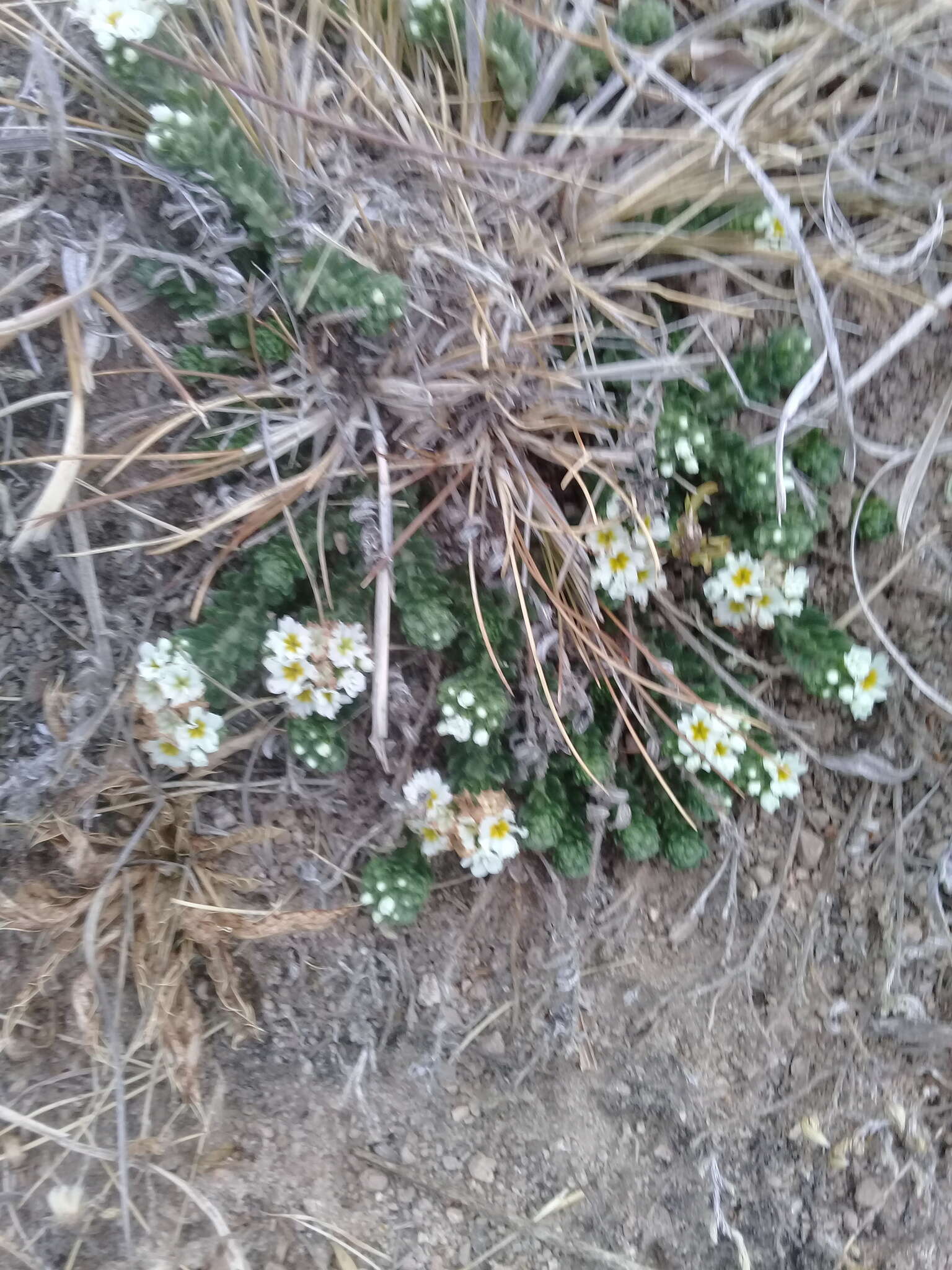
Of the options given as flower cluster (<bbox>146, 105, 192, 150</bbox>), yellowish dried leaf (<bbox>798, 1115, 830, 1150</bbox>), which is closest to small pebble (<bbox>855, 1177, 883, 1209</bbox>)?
yellowish dried leaf (<bbox>798, 1115, 830, 1150</bbox>)

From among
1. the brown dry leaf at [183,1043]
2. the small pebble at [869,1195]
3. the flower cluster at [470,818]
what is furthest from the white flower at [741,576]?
the brown dry leaf at [183,1043]

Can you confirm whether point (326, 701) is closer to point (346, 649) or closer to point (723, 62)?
point (346, 649)

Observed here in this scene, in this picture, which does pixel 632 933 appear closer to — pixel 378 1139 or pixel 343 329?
pixel 378 1139

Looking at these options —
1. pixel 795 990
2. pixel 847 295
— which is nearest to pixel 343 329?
pixel 847 295

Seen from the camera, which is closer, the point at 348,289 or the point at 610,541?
the point at 348,289

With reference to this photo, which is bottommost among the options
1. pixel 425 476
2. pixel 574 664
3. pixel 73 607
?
pixel 73 607

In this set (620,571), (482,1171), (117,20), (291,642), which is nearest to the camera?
(117,20)

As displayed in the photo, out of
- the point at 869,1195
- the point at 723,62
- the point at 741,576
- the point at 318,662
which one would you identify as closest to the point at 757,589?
the point at 741,576
